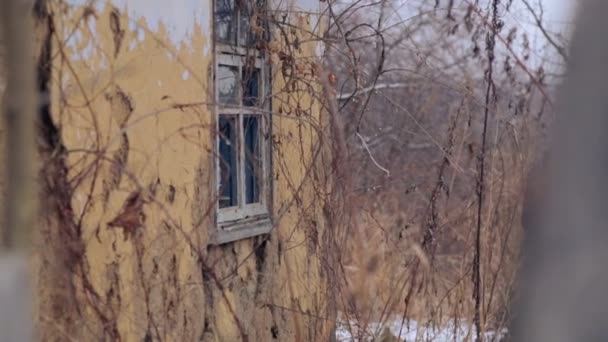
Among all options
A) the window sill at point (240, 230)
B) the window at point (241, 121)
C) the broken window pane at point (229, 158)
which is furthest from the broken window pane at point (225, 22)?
the window sill at point (240, 230)

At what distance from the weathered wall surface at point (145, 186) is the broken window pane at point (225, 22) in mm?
250

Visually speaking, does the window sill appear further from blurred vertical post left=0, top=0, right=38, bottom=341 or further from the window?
blurred vertical post left=0, top=0, right=38, bottom=341

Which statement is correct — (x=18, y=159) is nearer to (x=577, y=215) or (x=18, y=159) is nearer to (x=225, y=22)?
(x=577, y=215)

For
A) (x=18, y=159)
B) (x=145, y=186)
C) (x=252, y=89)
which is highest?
(x=252, y=89)

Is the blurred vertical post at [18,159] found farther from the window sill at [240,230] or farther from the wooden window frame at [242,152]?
the window sill at [240,230]

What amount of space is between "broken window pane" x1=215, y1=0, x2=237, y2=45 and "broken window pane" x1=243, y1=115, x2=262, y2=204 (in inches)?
20.0

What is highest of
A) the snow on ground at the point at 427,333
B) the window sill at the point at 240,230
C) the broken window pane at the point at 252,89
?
the broken window pane at the point at 252,89

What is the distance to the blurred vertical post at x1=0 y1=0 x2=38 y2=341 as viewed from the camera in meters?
1.09

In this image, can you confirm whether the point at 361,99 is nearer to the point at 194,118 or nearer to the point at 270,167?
the point at 270,167

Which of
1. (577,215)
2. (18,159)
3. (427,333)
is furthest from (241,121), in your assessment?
(577,215)

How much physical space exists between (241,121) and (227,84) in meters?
0.23

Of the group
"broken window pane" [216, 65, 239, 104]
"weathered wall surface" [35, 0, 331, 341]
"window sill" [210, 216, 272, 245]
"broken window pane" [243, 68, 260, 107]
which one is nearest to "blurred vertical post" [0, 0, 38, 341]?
"weathered wall surface" [35, 0, 331, 341]

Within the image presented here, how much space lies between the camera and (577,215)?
95 centimetres

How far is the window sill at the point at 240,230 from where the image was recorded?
488cm
